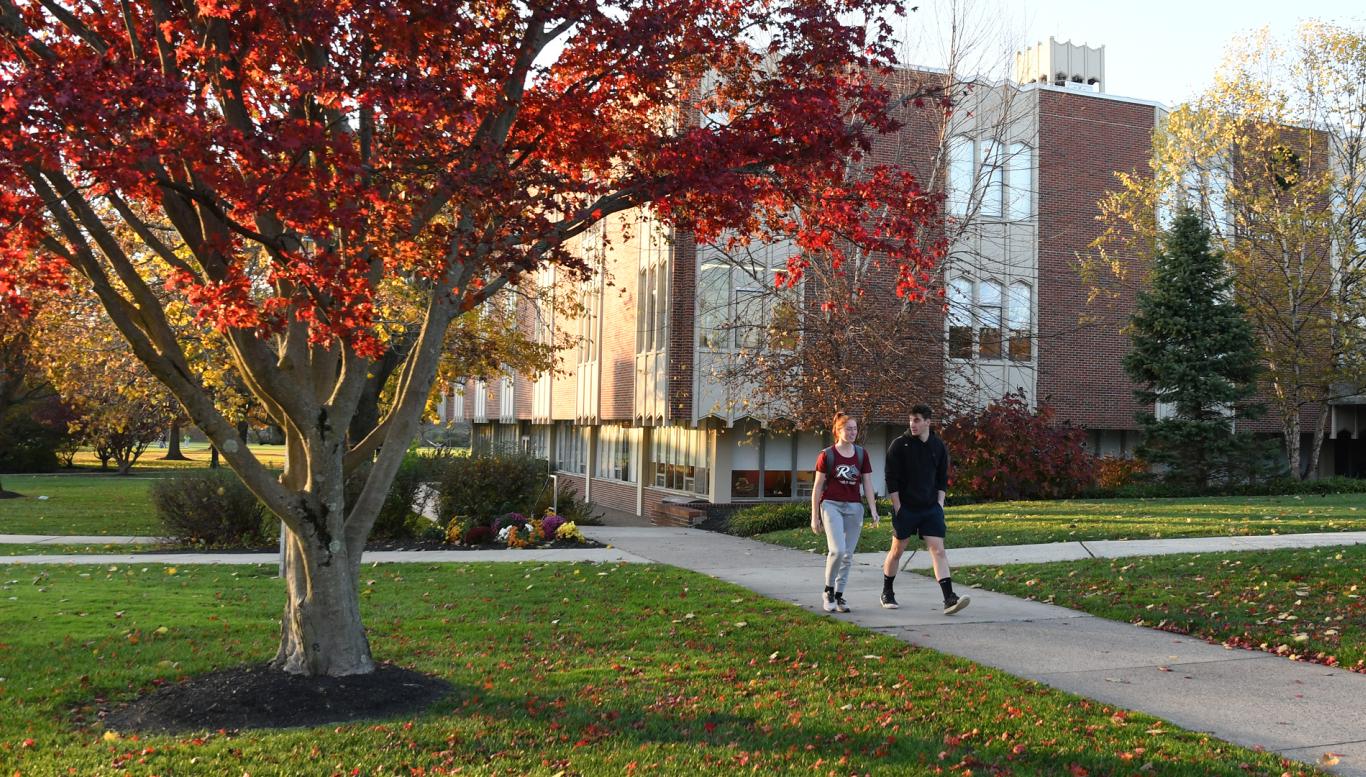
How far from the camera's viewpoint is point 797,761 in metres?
5.51

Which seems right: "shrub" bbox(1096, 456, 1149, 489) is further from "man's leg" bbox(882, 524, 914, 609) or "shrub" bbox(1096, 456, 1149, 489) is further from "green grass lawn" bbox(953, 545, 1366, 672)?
"man's leg" bbox(882, 524, 914, 609)

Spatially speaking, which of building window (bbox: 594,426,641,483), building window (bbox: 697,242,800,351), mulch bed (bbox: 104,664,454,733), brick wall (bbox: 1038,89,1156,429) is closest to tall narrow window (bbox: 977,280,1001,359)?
brick wall (bbox: 1038,89,1156,429)

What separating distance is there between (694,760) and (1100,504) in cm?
1598

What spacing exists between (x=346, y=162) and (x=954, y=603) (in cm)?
604

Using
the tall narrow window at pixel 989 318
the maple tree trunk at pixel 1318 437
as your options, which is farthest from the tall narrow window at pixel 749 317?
the maple tree trunk at pixel 1318 437

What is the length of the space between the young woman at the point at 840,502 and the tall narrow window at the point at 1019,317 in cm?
1699

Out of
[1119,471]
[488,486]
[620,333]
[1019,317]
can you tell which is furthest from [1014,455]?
[488,486]

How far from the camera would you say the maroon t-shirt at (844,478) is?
9.83 metres

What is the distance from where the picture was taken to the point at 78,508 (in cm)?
2809

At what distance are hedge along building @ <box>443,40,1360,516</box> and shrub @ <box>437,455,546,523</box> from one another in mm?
3834

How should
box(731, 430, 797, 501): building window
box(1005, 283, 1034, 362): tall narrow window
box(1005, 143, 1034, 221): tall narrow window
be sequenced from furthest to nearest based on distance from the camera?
box(1005, 143, 1034, 221): tall narrow window < box(1005, 283, 1034, 362): tall narrow window < box(731, 430, 797, 501): building window

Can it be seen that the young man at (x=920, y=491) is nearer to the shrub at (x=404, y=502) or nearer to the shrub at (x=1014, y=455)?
the shrub at (x=404, y=502)

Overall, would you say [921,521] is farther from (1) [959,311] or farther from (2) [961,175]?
(2) [961,175]

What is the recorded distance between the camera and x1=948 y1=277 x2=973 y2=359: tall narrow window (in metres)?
23.2
